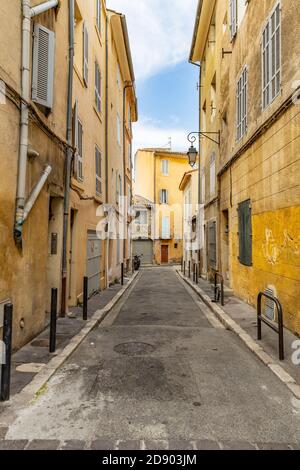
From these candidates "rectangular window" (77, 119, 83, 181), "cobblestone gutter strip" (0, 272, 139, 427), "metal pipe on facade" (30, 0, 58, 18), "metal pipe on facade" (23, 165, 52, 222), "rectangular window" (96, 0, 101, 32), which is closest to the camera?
"cobblestone gutter strip" (0, 272, 139, 427)

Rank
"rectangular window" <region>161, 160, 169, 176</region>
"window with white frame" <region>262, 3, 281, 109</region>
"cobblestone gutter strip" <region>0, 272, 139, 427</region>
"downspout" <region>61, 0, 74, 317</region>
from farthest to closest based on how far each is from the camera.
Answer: "rectangular window" <region>161, 160, 169, 176</region> < "downspout" <region>61, 0, 74, 317</region> < "window with white frame" <region>262, 3, 281, 109</region> < "cobblestone gutter strip" <region>0, 272, 139, 427</region>

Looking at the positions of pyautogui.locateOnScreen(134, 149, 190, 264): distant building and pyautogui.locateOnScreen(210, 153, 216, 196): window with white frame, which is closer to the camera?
pyautogui.locateOnScreen(210, 153, 216, 196): window with white frame

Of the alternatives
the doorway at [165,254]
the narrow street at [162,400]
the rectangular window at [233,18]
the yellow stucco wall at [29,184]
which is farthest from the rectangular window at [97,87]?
the doorway at [165,254]

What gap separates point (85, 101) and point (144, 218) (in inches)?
1227

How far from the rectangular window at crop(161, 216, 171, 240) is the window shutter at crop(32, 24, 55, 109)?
35.8 m

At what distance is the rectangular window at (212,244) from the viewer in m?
14.8

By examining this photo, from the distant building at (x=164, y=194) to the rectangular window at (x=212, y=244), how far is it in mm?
25745

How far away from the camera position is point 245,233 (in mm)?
9766

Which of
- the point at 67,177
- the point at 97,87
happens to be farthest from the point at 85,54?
the point at 67,177

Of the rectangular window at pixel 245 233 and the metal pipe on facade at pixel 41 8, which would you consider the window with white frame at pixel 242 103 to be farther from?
the metal pipe on facade at pixel 41 8

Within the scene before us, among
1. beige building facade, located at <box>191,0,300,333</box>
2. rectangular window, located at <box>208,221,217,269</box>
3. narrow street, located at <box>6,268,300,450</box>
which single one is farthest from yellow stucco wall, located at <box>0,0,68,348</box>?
rectangular window, located at <box>208,221,217,269</box>

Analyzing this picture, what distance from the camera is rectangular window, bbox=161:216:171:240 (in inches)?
1665

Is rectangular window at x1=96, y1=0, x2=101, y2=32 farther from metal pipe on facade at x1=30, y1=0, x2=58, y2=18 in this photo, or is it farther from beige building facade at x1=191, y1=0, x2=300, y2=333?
metal pipe on facade at x1=30, y1=0, x2=58, y2=18

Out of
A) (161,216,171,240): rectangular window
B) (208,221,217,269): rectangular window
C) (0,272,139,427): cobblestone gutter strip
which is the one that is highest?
(161,216,171,240): rectangular window
